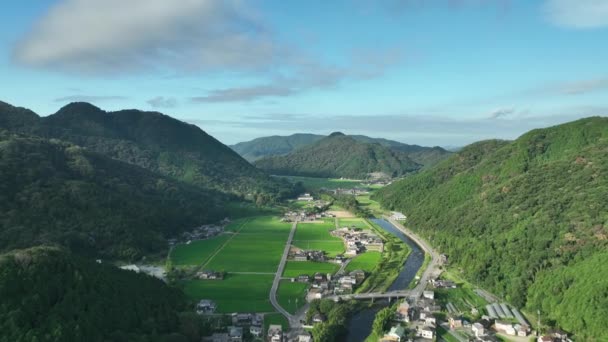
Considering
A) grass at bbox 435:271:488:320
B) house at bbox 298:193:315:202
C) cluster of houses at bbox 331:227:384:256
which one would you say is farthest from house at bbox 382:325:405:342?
house at bbox 298:193:315:202

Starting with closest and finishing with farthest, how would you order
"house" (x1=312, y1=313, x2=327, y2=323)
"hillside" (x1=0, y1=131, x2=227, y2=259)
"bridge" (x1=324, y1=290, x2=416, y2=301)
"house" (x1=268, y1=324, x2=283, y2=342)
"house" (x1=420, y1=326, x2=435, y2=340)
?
"house" (x1=268, y1=324, x2=283, y2=342)
"house" (x1=420, y1=326, x2=435, y2=340)
"house" (x1=312, y1=313, x2=327, y2=323)
"bridge" (x1=324, y1=290, x2=416, y2=301)
"hillside" (x1=0, y1=131, x2=227, y2=259)

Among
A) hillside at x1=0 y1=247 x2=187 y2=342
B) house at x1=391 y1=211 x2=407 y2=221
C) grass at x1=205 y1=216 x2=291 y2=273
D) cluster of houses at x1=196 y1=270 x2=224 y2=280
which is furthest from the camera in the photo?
house at x1=391 y1=211 x2=407 y2=221

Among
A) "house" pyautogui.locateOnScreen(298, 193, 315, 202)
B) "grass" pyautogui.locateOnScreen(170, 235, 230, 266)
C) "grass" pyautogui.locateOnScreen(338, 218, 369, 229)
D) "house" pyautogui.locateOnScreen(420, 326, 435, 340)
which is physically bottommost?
"house" pyautogui.locateOnScreen(420, 326, 435, 340)

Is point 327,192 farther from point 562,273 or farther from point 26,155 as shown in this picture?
point 562,273

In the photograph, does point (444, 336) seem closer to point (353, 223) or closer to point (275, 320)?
point (275, 320)

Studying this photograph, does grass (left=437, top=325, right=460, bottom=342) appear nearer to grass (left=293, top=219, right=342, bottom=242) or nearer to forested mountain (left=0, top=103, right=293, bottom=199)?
grass (left=293, top=219, right=342, bottom=242)

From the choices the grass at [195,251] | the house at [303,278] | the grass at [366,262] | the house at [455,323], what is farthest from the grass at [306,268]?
the house at [455,323]

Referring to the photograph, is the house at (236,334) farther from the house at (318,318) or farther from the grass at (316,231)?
the grass at (316,231)

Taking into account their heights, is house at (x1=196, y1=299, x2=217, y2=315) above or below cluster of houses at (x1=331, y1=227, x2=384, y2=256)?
below
